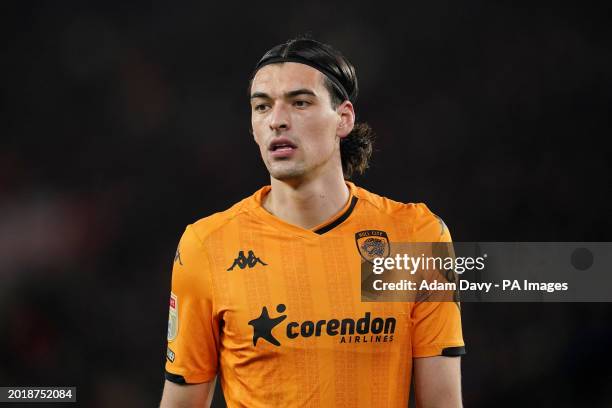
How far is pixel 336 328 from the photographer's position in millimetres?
2797

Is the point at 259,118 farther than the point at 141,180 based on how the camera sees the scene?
No

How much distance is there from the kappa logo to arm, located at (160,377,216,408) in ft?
1.42

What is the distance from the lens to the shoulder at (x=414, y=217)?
299 centimetres

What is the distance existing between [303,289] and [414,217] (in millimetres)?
497

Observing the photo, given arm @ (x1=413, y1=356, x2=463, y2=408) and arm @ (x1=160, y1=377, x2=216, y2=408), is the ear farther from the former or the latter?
arm @ (x1=160, y1=377, x2=216, y2=408)

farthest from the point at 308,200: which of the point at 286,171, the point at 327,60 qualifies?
the point at 327,60

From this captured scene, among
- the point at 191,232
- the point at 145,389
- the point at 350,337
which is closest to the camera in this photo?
the point at 350,337

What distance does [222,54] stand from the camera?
16.5 ft

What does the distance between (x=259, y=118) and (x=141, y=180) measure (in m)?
2.22

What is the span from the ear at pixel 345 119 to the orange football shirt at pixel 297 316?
0.22 m

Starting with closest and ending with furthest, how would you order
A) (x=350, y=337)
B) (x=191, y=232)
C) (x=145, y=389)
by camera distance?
(x=350, y=337) → (x=191, y=232) → (x=145, y=389)

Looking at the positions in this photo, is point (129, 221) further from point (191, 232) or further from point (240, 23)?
point (191, 232)

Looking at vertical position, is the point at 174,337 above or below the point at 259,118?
below

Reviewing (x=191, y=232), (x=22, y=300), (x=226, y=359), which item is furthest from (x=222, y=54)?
(x=226, y=359)
